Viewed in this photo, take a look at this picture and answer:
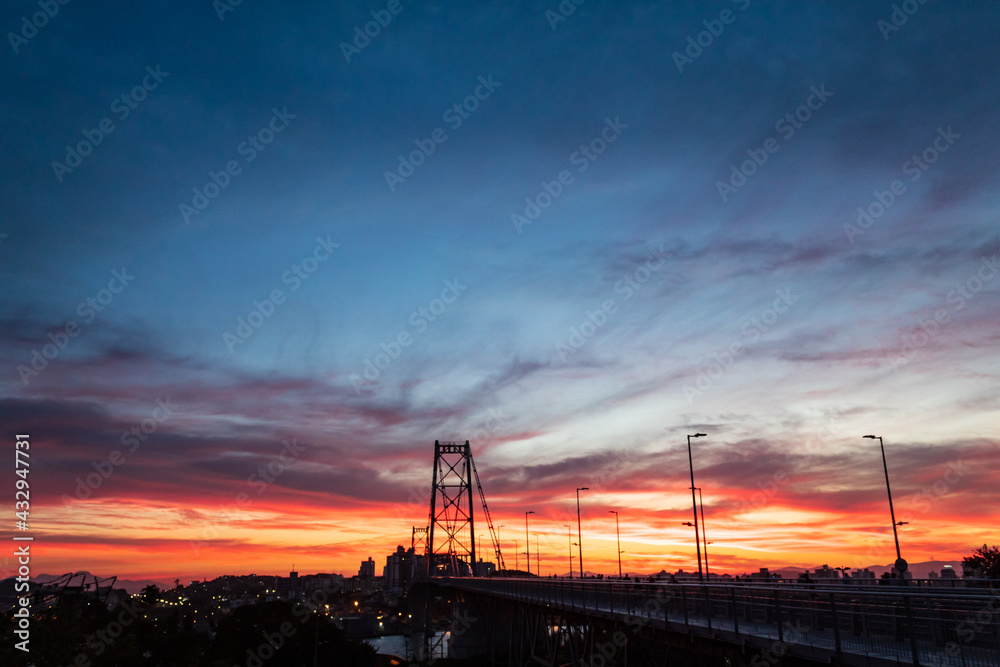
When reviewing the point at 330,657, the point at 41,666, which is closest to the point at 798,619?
the point at 41,666

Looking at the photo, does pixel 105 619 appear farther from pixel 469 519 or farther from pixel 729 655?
pixel 469 519

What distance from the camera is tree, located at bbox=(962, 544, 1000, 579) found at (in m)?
47.9

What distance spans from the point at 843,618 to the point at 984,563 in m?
47.3

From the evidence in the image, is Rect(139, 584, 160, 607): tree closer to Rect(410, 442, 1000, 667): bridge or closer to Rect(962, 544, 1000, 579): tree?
Rect(410, 442, 1000, 667): bridge

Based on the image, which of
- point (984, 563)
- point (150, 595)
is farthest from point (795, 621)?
point (150, 595)

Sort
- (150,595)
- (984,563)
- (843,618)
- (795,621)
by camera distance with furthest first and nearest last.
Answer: (150,595) → (984,563) → (795,621) → (843,618)

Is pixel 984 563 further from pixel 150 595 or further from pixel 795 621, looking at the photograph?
pixel 150 595

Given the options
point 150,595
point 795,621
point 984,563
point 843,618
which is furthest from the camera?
point 150,595

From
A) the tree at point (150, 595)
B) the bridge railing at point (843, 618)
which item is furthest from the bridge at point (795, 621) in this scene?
the tree at point (150, 595)

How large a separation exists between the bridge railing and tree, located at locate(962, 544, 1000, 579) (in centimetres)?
3623

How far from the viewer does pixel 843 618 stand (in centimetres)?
1545

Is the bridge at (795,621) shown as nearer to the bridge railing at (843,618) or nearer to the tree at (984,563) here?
the bridge railing at (843,618)

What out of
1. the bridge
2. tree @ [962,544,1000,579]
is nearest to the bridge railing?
the bridge

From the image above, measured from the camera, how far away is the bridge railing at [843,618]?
12.8 meters
